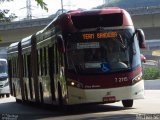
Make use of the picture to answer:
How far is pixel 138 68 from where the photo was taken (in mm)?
18375

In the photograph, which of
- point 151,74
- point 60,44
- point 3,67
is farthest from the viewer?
point 151,74

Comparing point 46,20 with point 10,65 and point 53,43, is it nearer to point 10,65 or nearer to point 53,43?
point 10,65

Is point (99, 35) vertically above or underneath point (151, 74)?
Result: above

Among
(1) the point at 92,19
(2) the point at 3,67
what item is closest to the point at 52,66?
(1) the point at 92,19

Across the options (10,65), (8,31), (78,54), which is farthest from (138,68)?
(8,31)

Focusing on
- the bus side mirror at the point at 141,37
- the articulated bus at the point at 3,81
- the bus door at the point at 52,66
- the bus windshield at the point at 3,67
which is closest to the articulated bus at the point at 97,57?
the bus side mirror at the point at 141,37

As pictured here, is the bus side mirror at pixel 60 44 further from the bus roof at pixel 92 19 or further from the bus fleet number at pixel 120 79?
the bus fleet number at pixel 120 79

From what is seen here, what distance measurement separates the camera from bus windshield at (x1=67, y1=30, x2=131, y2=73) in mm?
17984

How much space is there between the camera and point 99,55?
18062 millimetres

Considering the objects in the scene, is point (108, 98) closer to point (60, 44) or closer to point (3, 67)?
point (60, 44)

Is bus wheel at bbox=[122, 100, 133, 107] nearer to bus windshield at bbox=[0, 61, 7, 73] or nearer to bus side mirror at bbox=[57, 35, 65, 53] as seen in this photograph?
bus side mirror at bbox=[57, 35, 65, 53]

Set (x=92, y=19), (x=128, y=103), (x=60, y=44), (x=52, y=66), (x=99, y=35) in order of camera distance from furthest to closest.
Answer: (x=128, y=103) → (x=52, y=66) → (x=92, y=19) → (x=99, y=35) → (x=60, y=44)

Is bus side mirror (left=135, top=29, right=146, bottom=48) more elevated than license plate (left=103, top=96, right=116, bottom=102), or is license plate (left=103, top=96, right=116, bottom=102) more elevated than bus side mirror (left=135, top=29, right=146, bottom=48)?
bus side mirror (left=135, top=29, right=146, bottom=48)

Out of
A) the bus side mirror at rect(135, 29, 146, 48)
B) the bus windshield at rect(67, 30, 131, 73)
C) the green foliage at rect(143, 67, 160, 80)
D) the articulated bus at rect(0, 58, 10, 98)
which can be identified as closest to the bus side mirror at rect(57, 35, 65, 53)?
the bus windshield at rect(67, 30, 131, 73)
